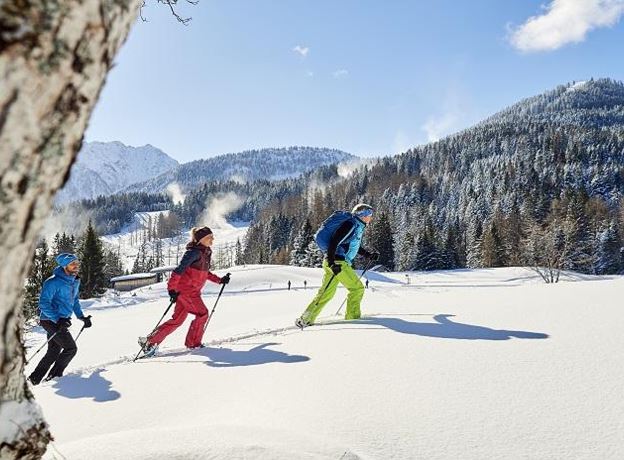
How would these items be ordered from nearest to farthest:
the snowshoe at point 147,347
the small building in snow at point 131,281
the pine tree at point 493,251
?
the snowshoe at point 147,347 → the small building in snow at point 131,281 → the pine tree at point 493,251

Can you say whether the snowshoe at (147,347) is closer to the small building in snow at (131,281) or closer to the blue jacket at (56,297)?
the blue jacket at (56,297)

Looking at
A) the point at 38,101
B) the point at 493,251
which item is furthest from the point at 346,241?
the point at 493,251

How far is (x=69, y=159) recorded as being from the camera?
94 cm

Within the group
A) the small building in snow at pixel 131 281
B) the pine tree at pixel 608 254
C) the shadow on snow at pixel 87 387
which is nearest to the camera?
the shadow on snow at pixel 87 387

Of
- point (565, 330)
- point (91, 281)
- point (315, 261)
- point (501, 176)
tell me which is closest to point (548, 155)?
point (501, 176)

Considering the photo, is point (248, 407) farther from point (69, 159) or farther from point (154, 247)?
point (154, 247)

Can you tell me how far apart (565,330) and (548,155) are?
146 m

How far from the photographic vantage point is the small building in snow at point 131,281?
5834 centimetres

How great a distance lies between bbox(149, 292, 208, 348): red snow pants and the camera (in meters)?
5.95

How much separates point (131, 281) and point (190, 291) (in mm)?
57356

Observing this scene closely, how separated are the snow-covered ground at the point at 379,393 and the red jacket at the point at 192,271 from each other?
0.81 meters

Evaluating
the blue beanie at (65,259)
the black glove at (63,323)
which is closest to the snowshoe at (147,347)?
the black glove at (63,323)

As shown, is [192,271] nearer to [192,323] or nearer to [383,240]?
[192,323]

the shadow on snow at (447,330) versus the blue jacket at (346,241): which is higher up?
the blue jacket at (346,241)
